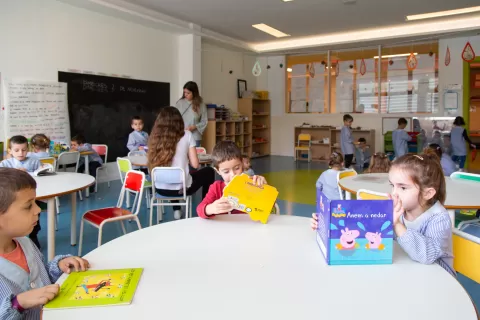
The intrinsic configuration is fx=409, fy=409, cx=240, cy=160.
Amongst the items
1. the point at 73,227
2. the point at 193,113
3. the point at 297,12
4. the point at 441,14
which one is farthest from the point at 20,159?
the point at 441,14

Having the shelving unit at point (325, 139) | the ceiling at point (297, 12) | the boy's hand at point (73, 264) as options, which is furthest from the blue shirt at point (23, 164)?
the shelving unit at point (325, 139)

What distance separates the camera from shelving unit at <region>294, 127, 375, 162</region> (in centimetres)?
1042

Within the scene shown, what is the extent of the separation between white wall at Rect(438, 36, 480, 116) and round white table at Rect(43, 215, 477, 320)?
Result: 920cm

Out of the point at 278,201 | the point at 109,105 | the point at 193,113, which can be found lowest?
the point at 278,201

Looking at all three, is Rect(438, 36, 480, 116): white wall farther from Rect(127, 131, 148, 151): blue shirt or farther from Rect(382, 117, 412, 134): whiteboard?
Rect(127, 131, 148, 151): blue shirt

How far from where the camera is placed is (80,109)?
22.3ft

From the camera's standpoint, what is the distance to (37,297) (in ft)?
3.66

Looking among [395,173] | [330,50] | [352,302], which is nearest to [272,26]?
[330,50]

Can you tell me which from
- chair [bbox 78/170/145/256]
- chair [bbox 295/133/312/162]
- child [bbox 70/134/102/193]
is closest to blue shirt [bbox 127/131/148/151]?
child [bbox 70/134/102/193]

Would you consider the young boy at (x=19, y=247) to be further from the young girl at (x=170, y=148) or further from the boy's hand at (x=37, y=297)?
the young girl at (x=170, y=148)

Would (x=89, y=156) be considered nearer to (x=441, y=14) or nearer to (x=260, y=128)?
(x=260, y=128)

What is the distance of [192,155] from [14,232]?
9.33 ft

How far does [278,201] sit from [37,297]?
4742 millimetres

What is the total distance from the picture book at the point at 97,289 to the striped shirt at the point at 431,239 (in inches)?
35.1
